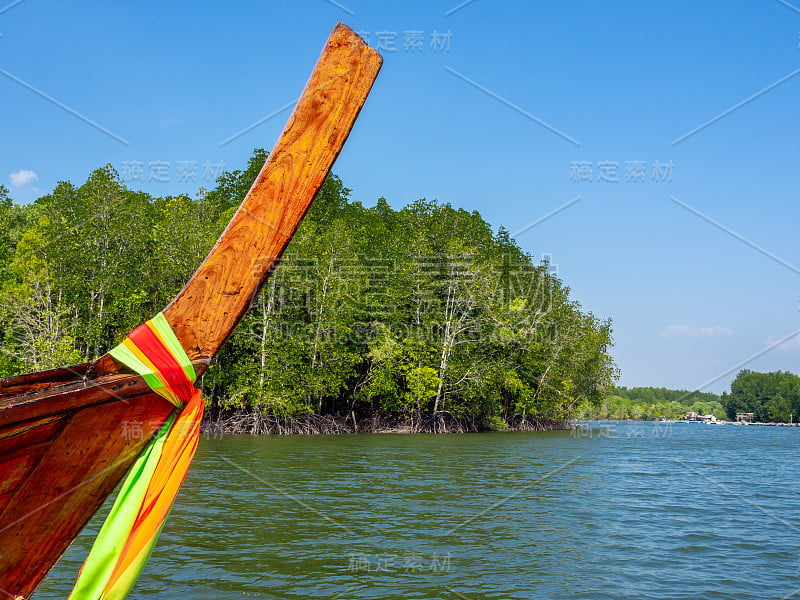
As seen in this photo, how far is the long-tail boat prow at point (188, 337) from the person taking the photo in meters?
2.35

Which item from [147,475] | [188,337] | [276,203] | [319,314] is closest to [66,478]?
[147,475]

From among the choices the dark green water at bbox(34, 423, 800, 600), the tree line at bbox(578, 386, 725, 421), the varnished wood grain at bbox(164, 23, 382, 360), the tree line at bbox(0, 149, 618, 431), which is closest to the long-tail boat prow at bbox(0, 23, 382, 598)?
the varnished wood grain at bbox(164, 23, 382, 360)

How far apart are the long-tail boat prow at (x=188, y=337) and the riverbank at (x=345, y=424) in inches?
1100

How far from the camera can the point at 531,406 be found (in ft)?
143

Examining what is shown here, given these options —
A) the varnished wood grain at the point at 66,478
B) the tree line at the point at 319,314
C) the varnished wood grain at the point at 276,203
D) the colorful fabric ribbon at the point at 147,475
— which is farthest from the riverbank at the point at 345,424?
the varnished wood grain at the point at 276,203

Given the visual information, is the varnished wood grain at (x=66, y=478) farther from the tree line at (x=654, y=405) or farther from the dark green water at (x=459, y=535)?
the tree line at (x=654, y=405)

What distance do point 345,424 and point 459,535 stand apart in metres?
25.9

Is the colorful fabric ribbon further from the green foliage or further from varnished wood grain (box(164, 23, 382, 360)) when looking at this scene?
the green foliage

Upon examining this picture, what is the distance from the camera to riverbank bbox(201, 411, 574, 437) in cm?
2997

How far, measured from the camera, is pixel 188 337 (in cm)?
238

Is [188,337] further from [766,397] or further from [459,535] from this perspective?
[766,397]

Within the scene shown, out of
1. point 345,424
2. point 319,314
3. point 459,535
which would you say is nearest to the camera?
point 459,535

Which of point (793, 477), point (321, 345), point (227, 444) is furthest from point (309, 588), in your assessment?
point (321, 345)

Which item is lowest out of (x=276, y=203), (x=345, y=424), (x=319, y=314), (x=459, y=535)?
(x=459, y=535)
